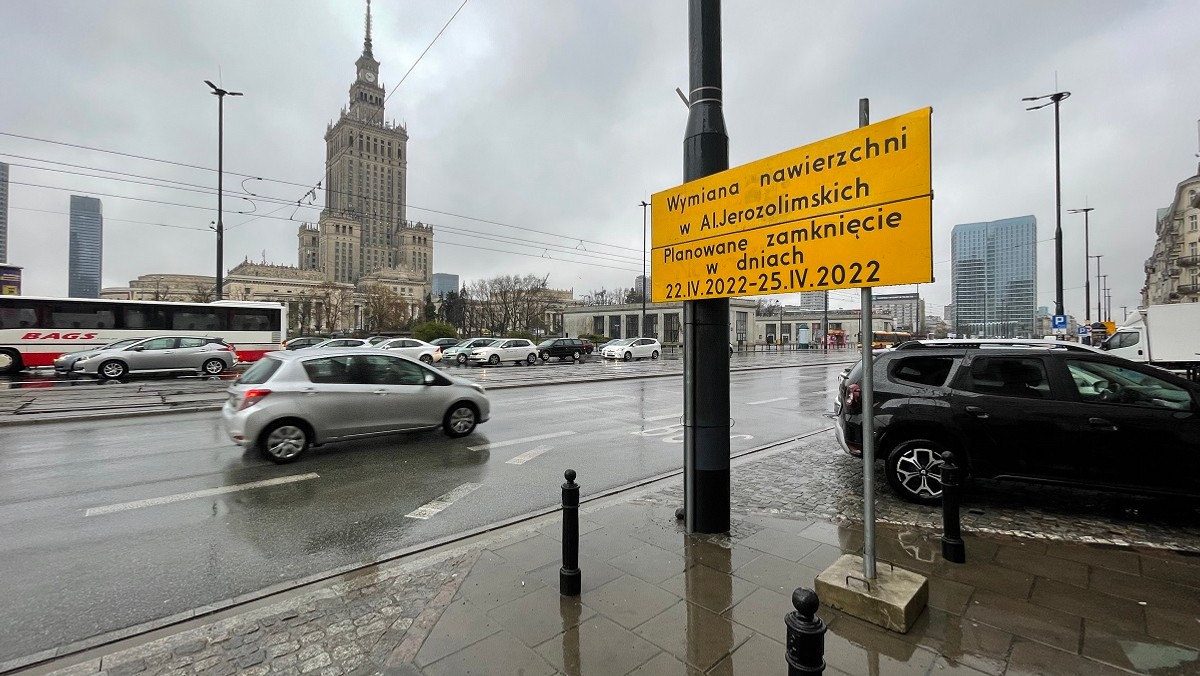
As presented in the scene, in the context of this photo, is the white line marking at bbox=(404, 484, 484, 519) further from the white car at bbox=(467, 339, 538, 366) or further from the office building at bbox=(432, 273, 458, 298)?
the office building at bbox=(432, 273, 458, 298)

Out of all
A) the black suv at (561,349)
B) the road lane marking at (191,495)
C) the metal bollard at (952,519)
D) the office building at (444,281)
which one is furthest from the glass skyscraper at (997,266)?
the office building at (444,281)

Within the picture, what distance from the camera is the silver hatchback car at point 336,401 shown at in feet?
22.7

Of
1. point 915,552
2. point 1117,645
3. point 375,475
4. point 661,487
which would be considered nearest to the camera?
point 1117,645

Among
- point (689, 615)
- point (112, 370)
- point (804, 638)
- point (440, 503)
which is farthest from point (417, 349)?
point (804, 638)

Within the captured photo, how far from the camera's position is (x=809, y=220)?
3.55 meters

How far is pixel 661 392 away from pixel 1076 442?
1165 cm

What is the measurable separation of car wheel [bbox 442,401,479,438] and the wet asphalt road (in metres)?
0.23

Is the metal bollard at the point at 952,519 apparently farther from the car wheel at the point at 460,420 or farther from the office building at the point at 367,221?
the office building at the point at 367,221

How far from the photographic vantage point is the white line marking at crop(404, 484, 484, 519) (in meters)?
5.08

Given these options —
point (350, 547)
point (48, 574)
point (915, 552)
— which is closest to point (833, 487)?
point (915, 552)

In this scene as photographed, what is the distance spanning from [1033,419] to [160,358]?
24573mm

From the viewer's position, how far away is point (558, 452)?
7.74 metres

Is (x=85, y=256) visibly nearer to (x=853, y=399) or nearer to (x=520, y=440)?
(x=520, y=440)

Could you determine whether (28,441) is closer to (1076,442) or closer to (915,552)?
(915,552)
